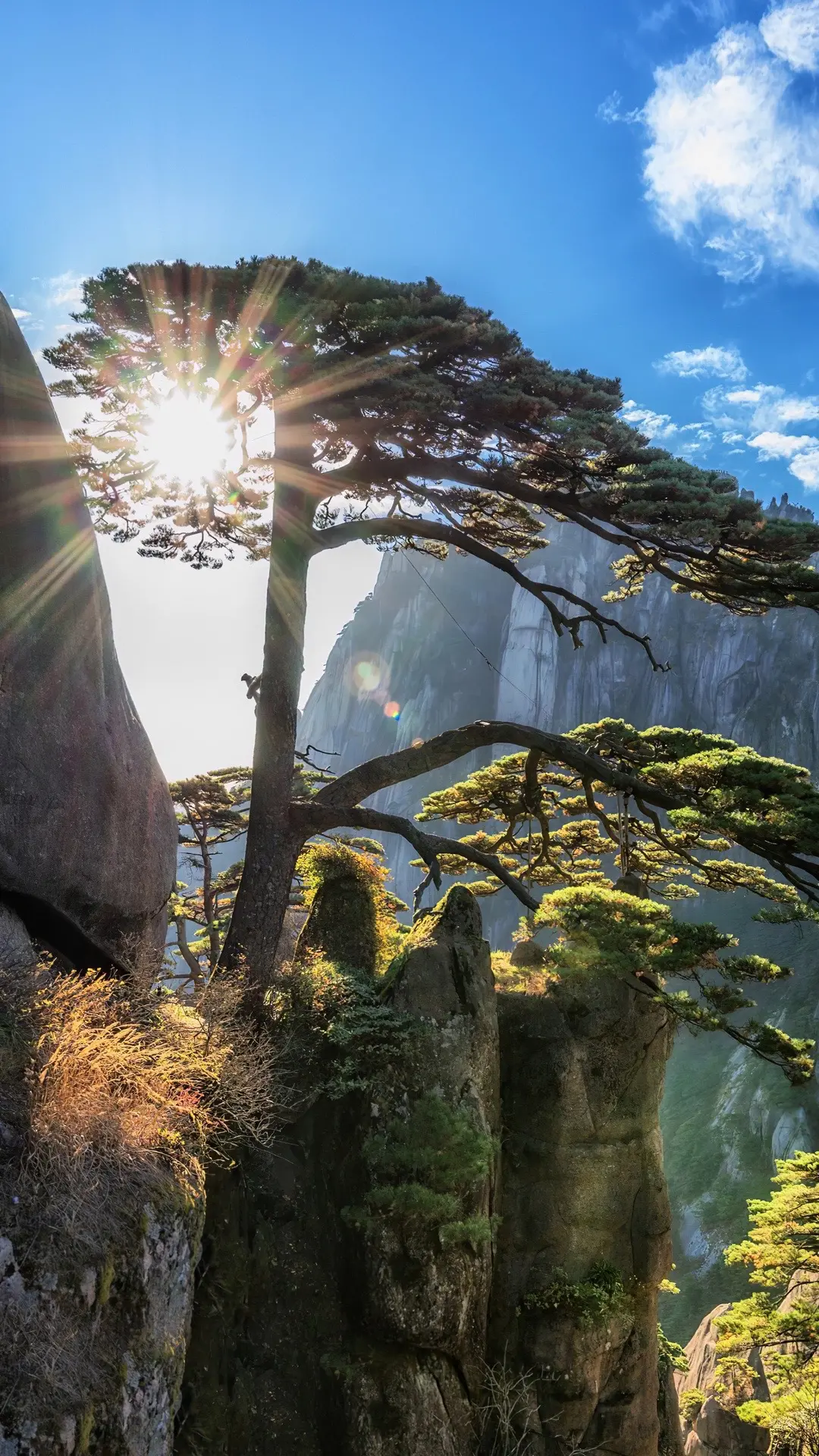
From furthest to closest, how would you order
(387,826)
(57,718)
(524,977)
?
(524,977) < (387,826) < (57,718)

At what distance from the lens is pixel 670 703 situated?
93562mm

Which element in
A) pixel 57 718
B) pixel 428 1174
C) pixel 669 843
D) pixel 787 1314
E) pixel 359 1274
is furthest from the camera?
pixel 787 1314

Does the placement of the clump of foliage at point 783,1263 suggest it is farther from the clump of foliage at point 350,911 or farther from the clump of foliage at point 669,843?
the clump of foliage at point 350,911

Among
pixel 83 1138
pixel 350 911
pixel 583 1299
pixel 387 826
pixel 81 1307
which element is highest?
pixel 387 826

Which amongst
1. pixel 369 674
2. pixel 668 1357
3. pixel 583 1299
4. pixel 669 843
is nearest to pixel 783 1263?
pixel 668 1357

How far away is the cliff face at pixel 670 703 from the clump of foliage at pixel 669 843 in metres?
1.32

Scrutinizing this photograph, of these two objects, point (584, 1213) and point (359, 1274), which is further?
point (584, 1213)

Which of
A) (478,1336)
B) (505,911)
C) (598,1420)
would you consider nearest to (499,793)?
(478,1336)

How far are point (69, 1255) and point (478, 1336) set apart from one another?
221 inches

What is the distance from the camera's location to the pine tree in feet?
29.9

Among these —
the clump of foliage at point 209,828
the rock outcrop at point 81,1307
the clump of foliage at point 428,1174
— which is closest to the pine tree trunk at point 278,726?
the clump of foliage at point 428,1174

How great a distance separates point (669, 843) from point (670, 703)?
283 feet

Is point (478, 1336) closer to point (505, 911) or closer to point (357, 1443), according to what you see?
point (357, 1443)

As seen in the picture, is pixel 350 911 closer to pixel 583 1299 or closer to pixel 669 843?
pixel 669 843
